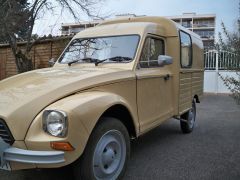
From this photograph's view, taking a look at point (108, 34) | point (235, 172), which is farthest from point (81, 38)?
point (235, 172)

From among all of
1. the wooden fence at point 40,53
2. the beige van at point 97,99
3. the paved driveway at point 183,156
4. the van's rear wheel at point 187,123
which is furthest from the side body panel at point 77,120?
the wooden fence at point 40,53

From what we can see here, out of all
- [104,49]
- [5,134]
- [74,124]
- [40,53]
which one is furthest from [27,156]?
[40,53]

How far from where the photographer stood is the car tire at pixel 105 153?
378 centimetres

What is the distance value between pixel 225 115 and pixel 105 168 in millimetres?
6853

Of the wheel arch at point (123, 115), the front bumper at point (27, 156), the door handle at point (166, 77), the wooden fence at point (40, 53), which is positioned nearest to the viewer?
the front bumper at point (27, 156)

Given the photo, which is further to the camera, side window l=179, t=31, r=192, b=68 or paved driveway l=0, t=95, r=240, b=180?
side window l=179, t=31, r=192, b=68

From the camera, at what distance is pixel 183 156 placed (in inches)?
221

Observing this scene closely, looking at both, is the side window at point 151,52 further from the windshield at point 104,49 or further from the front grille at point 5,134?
the front grille at point 5,134

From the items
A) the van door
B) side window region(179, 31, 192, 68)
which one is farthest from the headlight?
side window region(179, 31, 192, 68)

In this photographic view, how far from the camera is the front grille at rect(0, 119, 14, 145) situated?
347 centimetres

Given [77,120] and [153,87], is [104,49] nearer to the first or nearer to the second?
[153,87]

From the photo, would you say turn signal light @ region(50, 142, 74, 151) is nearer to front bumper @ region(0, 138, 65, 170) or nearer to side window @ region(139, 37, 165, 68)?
front bumper @ region(0, 138, 65, 170)

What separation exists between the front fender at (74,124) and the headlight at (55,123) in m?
0.04

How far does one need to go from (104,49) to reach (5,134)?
2463mm
